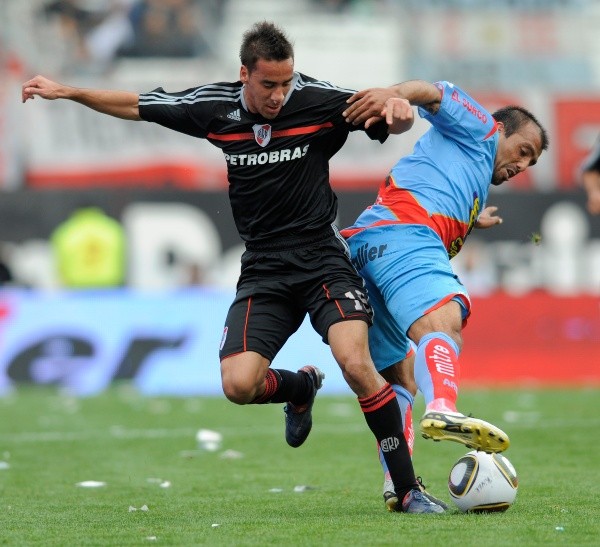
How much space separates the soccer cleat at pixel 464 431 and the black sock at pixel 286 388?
140cm

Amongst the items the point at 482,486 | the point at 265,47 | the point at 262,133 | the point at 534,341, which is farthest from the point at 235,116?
the point at 534,341

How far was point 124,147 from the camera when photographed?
63.6ft

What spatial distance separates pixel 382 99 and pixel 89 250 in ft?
39.7

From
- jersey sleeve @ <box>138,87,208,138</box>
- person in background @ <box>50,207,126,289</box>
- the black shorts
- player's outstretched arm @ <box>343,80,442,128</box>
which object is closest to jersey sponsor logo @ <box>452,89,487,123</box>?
player's outstretched arm @ <box>343,80,442,128</box>

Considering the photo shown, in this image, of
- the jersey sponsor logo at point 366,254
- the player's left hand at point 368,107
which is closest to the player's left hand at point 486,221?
the jersey sponsor logo at point 366,254

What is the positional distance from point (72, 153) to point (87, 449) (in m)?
10.4

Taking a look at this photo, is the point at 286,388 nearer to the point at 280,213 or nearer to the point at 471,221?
the point at 280,213

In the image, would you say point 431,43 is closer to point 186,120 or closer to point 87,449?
point 87,449

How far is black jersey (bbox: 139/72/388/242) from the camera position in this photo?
6266 mm

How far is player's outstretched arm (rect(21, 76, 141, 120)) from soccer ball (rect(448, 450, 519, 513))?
94.6 inches

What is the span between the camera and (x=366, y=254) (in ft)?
21.2

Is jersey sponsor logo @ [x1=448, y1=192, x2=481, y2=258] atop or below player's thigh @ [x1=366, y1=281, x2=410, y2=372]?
atop

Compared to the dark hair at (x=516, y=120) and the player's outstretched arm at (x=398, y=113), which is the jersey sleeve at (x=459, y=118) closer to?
the dark hair at (x=516, y=120)

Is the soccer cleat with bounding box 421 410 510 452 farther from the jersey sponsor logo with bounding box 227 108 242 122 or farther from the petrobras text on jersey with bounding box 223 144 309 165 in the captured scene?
the jersey sponsor logo with bounding box 227 108 242 122
